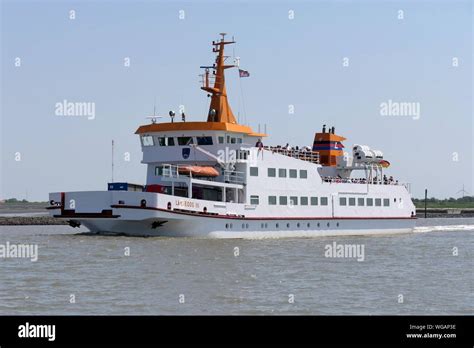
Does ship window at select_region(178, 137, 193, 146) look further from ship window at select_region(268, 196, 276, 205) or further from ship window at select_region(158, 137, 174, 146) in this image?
ship window at select_region(268, 196, 276, 205)

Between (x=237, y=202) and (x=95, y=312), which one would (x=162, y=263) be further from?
(x=237, y=202)

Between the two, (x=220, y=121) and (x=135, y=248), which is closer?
(x=135, y=248)

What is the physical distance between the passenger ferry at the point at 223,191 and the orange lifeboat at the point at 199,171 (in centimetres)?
6

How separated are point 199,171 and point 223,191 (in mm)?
2230

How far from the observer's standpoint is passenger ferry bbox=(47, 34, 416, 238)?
39.8 m

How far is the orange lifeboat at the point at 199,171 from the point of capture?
41.2 m

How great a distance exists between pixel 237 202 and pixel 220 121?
640 cm

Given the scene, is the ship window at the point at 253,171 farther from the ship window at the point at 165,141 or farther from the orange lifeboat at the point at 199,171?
the ship window at the point at 165,141

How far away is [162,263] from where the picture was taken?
29828mm

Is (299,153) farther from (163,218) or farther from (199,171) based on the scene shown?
(163,218)

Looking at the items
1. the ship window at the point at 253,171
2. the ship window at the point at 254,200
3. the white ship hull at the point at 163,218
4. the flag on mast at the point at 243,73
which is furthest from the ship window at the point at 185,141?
the flag on mast at the point at 243,73

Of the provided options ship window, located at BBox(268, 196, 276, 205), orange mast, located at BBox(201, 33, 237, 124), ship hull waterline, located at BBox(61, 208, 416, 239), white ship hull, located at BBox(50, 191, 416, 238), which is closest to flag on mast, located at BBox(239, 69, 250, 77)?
Answer: orange mast, located at BBox(201, 33, 237, 124)

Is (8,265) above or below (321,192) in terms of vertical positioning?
below
